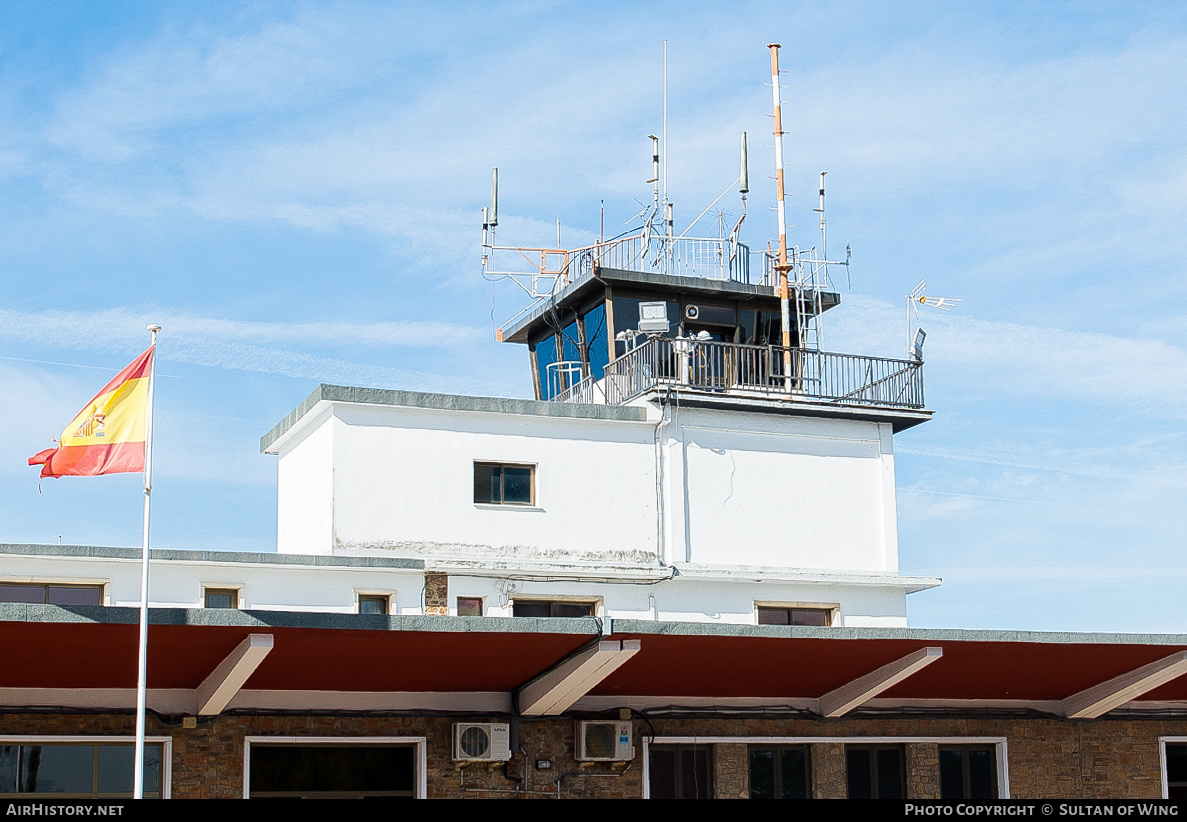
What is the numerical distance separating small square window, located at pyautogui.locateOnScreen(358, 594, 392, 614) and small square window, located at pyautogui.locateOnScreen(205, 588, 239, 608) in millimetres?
1885

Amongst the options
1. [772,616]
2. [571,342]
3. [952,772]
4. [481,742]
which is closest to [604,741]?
[481,742]

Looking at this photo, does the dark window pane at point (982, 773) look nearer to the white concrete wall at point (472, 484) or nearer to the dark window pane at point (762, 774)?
the dark window pane at point (762, 774)

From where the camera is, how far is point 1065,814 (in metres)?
4.78

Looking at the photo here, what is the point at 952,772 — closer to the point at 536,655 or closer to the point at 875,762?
the point at 875,762

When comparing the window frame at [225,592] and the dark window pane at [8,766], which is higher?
the window frame at [225,592]

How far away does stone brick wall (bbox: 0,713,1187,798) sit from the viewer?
16.9 meters

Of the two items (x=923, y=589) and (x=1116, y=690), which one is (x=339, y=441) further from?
(x=1116, y=690)

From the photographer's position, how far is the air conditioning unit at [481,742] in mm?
17812

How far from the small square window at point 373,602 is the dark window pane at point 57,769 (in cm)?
615

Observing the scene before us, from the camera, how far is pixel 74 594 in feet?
69.1

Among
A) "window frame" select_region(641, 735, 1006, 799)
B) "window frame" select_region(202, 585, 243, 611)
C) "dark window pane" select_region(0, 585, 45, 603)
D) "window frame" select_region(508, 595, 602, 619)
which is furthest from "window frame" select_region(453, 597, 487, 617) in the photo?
"dark window pane" select_region(0, 585, 45, 603)

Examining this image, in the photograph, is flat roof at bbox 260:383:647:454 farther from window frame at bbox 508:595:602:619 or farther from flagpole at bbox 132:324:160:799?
flagpole at bbox 132:324:160:799

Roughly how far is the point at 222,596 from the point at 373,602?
2296mm

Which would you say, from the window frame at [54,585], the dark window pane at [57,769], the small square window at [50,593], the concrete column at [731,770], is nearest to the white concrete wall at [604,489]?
the window frame at [54,585]
